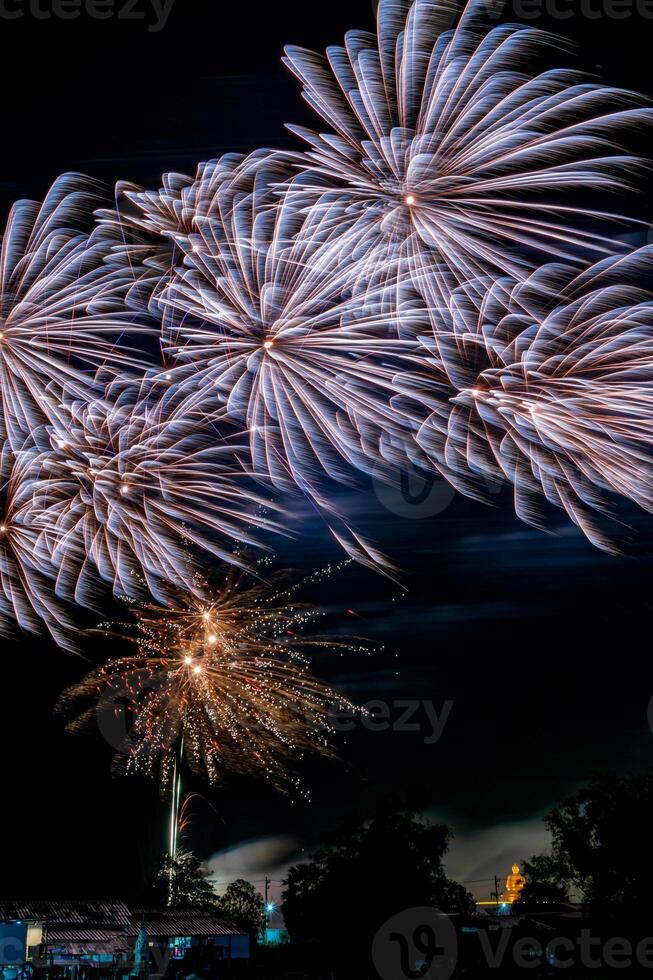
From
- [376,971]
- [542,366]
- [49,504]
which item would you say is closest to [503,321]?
[542,366]

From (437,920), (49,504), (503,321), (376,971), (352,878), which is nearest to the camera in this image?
(503,321)

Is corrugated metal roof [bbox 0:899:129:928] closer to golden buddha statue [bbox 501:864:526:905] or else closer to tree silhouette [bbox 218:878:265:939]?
tree silhouette [bbox 218:878:265:939]

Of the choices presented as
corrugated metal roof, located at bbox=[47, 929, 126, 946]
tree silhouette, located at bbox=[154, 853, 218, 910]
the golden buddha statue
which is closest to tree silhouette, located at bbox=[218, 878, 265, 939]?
tree silhouette, located at bbox=[154, 853, 218, 910]

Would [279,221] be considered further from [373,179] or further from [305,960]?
[305,960]

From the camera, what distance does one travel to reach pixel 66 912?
36.7 m

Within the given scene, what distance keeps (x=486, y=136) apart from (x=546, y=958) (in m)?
25.8

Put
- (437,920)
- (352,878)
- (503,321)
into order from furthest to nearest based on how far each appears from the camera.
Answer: (352,878)
(437,920)
(503,321)

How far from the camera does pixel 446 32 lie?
1230 centimetres

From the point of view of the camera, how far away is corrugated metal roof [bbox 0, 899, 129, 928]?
1404 inches

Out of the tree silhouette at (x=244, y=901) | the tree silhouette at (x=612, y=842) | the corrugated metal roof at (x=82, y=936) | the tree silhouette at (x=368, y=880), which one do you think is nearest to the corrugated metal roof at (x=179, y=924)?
the corrugated metal roof at (x=82, y=936)

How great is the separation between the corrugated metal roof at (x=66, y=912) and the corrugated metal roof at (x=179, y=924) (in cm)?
72

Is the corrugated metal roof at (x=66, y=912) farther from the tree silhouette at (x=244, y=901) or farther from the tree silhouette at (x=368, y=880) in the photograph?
the tree silhouette at (x=244, y=901)

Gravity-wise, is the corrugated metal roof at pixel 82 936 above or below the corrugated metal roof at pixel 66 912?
below

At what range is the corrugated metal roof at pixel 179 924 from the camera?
1457 inches
